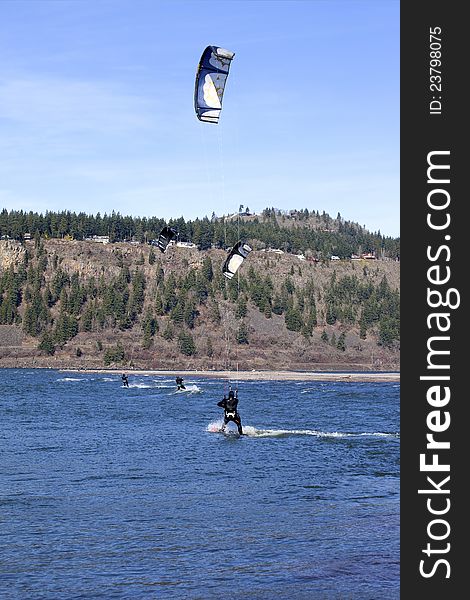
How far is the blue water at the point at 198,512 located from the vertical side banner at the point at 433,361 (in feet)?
16.1

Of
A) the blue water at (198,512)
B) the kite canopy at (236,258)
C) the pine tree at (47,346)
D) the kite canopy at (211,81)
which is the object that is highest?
the kite canopy at (211,81)

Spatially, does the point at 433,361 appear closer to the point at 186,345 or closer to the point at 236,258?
the point at 236,258

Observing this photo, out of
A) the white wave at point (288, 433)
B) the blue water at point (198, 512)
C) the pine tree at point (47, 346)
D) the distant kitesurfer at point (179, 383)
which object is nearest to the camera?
the blue water at point (198, 512)

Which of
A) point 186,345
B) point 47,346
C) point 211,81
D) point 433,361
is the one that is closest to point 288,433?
point 211,81

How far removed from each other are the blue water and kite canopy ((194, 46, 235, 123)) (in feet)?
42.7

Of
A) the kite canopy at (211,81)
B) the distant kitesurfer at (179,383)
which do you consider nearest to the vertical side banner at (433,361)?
the kite canopy at (211,81)

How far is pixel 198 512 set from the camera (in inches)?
1059

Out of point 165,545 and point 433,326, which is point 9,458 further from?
point 433,326

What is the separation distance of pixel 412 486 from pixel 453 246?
3907 mm

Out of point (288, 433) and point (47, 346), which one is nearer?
A: point (288, 433)

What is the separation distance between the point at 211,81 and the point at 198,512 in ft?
48.5

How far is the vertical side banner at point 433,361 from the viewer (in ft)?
46.3

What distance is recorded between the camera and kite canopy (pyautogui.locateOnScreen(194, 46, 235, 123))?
3111cm

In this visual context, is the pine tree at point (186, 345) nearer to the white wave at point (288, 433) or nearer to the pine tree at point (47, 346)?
the pine tree at point (47, 346)
